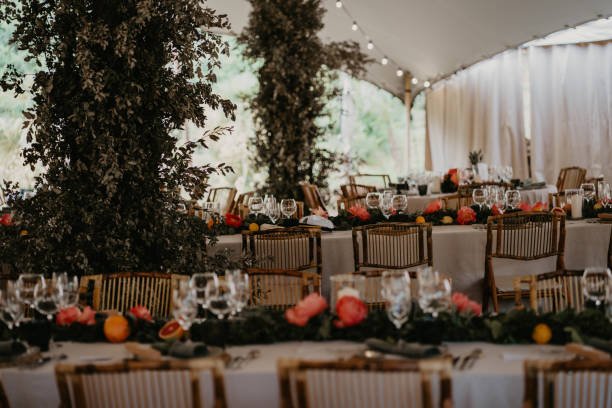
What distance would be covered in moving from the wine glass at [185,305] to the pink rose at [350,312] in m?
0.55

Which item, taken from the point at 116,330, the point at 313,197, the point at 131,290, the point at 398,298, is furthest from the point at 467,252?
the point at 116,330

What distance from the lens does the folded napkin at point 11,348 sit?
307 centimetres

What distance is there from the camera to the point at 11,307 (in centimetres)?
327

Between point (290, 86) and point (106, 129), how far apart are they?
5.57 m

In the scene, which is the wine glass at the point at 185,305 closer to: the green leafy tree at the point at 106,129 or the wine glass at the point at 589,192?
the green leafy tree at the point at 106,129

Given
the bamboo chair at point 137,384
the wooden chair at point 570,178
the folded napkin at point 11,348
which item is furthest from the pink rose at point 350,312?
the wooden chair at point 570,178

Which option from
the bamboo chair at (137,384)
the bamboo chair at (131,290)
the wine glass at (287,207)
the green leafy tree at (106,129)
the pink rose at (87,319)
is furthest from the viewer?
the wine glass at (287,207)

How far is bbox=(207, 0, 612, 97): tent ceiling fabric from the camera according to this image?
1031 centimetres

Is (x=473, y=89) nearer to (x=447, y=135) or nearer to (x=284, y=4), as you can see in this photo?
(x=447, y=135)

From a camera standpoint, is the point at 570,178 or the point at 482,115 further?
the point at 482,115

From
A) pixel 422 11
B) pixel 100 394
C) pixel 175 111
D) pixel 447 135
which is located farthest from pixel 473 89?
pixel 100 394

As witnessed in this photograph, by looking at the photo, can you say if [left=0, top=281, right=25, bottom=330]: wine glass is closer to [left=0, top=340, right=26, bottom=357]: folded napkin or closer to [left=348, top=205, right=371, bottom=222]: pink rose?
[left=0, top=340, right=26, bottom=357]: folded napkin

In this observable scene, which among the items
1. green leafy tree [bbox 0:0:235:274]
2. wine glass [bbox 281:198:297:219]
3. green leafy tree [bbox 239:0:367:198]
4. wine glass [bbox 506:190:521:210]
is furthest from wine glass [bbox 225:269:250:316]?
green leafy tree [bbox 239:0:367:198]

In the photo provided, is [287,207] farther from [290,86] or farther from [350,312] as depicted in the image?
[350,312]
